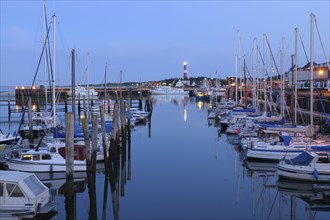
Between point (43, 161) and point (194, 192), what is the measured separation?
9367 mm

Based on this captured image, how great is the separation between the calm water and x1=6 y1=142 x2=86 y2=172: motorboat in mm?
1485

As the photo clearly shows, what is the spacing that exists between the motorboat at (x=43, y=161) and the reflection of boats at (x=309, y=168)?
12.1 m

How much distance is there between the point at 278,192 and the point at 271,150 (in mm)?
7997

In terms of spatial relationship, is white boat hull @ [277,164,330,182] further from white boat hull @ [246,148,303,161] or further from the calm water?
white boat hull @ [246,148,303,161]

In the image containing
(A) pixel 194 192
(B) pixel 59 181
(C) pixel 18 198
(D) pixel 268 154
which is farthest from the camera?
(D) pixel 268 154

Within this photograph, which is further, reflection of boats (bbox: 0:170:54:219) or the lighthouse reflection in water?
the lighthouse reflection in water

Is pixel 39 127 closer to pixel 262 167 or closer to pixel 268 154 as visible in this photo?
pixel 268 154

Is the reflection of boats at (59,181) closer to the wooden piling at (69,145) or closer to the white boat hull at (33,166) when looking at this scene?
the white boat hull at (33,166)

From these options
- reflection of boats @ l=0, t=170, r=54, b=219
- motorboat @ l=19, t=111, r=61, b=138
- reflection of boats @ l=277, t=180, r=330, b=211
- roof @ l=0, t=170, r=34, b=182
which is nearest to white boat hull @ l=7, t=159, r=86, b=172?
roof @ l=0, t=170, r=34, b=182

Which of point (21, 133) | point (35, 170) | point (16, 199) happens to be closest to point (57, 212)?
point (16, 199)

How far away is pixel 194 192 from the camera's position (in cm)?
2519

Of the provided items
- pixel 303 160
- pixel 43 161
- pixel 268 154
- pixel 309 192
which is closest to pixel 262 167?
pixel 268 154

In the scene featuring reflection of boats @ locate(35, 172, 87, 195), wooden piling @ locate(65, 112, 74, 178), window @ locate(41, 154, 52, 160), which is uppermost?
wooden piling @ locate(65, 112, 74, 178)

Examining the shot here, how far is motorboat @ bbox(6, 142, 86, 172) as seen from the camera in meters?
27.7
